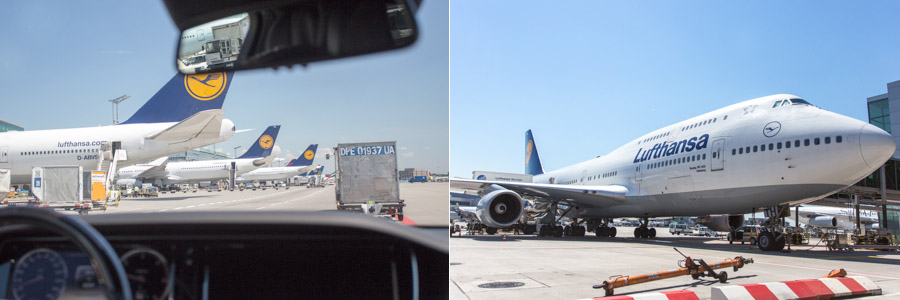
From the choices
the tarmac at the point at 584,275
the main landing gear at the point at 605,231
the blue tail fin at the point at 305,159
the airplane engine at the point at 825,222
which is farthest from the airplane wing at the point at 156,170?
the airplane engine at the point at 825,222

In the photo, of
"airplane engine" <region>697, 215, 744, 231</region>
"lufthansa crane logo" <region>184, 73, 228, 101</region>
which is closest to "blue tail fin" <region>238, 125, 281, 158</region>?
"lufthansa crane logo" <region>184, 73, 228, 101</region>

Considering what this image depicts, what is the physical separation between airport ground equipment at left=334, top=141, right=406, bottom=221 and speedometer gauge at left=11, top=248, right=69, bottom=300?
6206 millimetres

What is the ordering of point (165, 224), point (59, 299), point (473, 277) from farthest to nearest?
point (473, 277)
point (165, 224)
point (59, 299)

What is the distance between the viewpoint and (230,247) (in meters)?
2.07

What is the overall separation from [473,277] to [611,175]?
11.6m

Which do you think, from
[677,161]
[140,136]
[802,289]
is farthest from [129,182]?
[802,289]

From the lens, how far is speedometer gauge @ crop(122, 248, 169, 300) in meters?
1.82

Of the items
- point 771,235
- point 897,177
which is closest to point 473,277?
point 771,235

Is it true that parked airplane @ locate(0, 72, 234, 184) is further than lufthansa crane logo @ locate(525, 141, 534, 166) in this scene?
No

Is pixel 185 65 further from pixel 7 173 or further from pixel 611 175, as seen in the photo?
pixel 611 175

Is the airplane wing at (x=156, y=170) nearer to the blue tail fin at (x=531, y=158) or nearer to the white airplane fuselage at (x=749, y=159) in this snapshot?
the blue tail fin at (x=531, y=158)

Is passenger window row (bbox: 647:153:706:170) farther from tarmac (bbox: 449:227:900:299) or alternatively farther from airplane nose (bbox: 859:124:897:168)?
tarmac (bbox: 449:227:900:299)

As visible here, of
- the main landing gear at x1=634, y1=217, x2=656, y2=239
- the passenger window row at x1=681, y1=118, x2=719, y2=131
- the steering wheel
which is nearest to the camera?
the steering wheel

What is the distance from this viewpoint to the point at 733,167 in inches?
423
